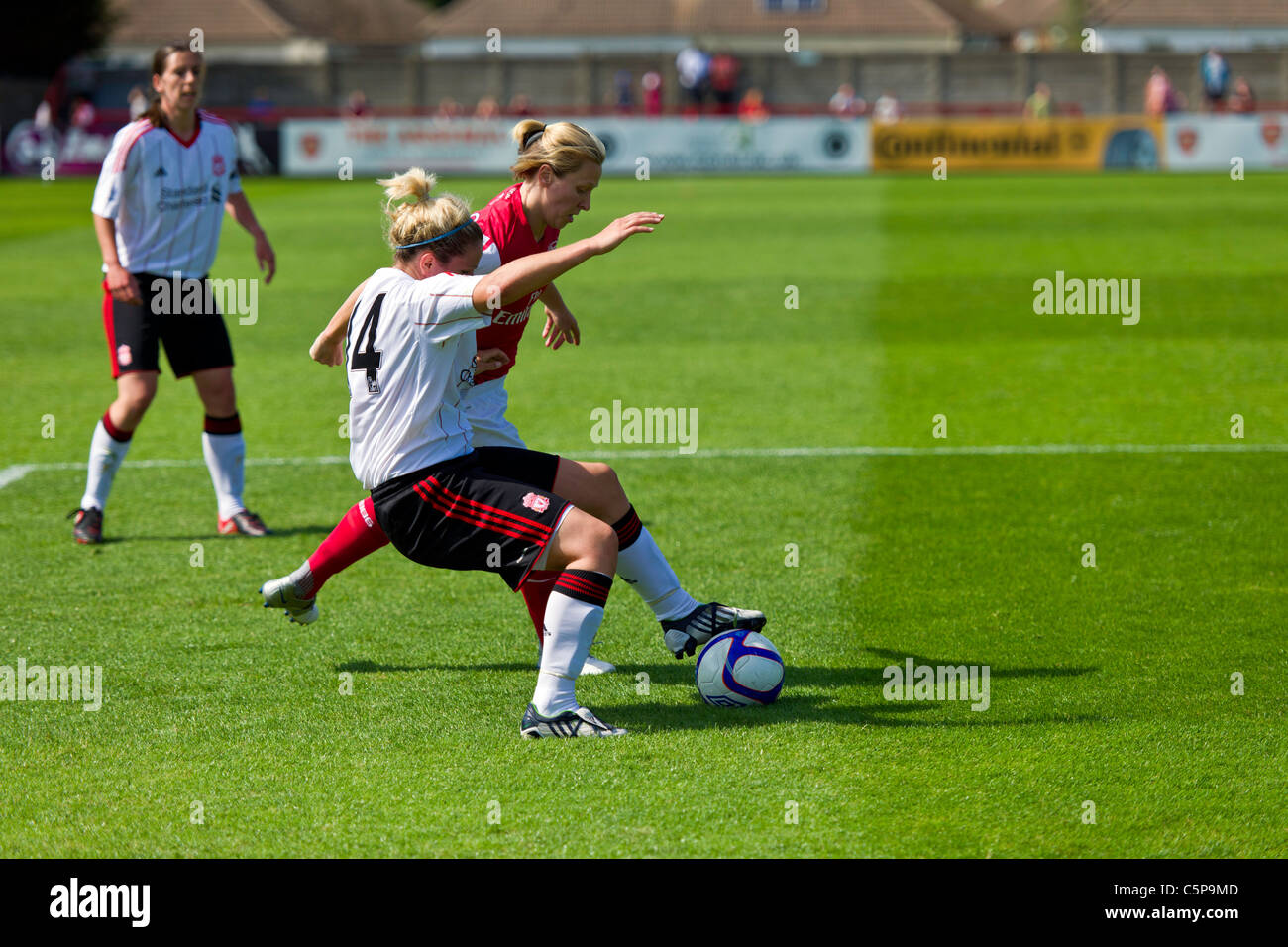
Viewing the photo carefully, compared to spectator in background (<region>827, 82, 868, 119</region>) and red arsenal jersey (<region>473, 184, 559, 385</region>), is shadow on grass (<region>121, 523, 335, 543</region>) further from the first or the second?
Answer: spectator in background (<region>827, 82, 868, 119</region>)

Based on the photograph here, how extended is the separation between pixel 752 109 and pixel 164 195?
3627cm

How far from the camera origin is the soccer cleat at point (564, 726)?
4.78 metres

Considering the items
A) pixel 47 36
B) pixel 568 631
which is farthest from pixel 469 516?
pixel 47 36

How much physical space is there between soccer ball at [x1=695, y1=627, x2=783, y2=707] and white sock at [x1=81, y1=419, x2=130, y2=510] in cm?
386

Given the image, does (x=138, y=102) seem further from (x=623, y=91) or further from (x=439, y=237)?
(x=439, y=237)

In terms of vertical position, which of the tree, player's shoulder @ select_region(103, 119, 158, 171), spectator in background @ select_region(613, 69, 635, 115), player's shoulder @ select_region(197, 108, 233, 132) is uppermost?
the tree

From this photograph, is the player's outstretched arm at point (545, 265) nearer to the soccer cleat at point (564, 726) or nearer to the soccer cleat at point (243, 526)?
the soccer cleat at point (564, 726)

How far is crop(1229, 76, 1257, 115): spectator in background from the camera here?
41.2 metres

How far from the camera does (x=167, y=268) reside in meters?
7.61

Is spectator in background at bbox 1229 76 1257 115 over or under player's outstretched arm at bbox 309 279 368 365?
over

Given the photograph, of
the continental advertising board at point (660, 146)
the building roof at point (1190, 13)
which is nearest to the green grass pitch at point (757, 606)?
the continental advertising board at point (660, 146)
